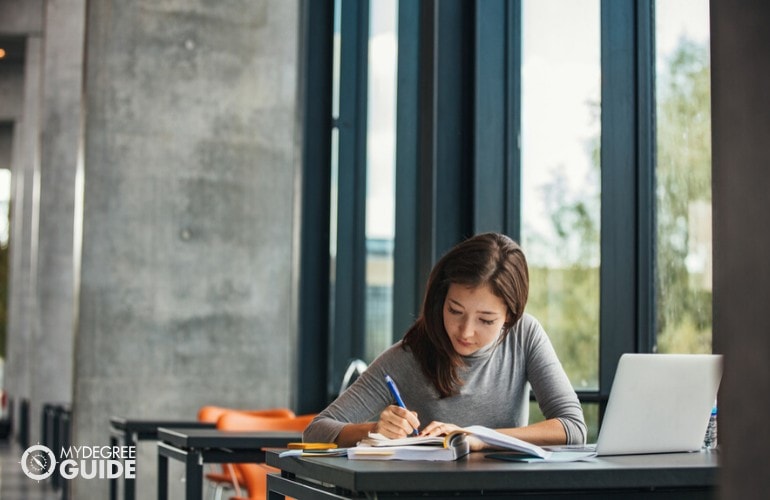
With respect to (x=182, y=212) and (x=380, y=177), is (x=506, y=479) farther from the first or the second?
(x=182, y=212)

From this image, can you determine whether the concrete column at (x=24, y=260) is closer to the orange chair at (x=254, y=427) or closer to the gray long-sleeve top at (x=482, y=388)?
the orange chair at (x=254, y=427)

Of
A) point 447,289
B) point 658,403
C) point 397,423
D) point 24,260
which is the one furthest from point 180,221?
point 24,260

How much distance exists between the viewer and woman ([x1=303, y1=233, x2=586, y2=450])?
2.74 m

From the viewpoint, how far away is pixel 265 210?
21.8 ft

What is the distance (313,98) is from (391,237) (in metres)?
1.26

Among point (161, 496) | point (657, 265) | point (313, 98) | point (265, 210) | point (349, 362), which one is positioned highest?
point (313, 98)

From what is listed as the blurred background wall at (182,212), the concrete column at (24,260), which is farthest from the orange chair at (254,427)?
the concrete column at (24,260)

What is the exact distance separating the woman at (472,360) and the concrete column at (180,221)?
3712mm

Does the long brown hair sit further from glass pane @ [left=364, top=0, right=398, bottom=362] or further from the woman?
glass pane @ [left=364, top=0, right=398, bottom=362]

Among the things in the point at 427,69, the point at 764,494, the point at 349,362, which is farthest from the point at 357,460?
the point at 349,362

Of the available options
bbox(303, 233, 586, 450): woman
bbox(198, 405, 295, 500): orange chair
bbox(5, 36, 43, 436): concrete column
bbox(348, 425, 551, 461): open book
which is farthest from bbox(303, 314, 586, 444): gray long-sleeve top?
bbox(5, 36, 43, 436): concrete column

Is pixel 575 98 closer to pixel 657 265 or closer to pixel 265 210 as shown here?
pixel 657 265

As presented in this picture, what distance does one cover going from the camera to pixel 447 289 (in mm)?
2797

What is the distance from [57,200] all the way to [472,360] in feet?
31.7
